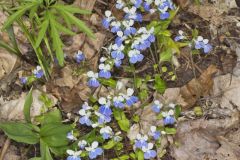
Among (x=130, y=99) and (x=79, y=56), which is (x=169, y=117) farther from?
(x=79, y=56)

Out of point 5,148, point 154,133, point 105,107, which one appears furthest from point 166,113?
point 5,148

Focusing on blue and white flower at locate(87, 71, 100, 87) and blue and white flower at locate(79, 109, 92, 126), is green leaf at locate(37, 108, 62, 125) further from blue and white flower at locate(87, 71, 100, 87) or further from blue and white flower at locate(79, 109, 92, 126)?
blue and white flower at locate(87, 71, 100, 87)

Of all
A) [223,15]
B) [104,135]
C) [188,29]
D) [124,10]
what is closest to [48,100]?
[104,135]

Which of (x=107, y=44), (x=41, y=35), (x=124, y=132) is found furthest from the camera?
(x=107, y=44)

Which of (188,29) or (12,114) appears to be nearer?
(12,114)

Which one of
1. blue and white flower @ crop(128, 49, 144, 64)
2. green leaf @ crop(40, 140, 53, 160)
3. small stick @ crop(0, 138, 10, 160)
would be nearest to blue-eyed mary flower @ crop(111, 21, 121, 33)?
blue and white flower @ crop(128, 49, 144, 64)

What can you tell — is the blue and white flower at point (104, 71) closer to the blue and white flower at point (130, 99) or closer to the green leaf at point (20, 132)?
the blue and white flower at point (130, 99)

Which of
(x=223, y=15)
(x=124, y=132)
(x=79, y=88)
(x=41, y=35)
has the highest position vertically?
(x=41, y=35)

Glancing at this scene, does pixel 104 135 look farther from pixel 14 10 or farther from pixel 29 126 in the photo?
pixel 14 10
